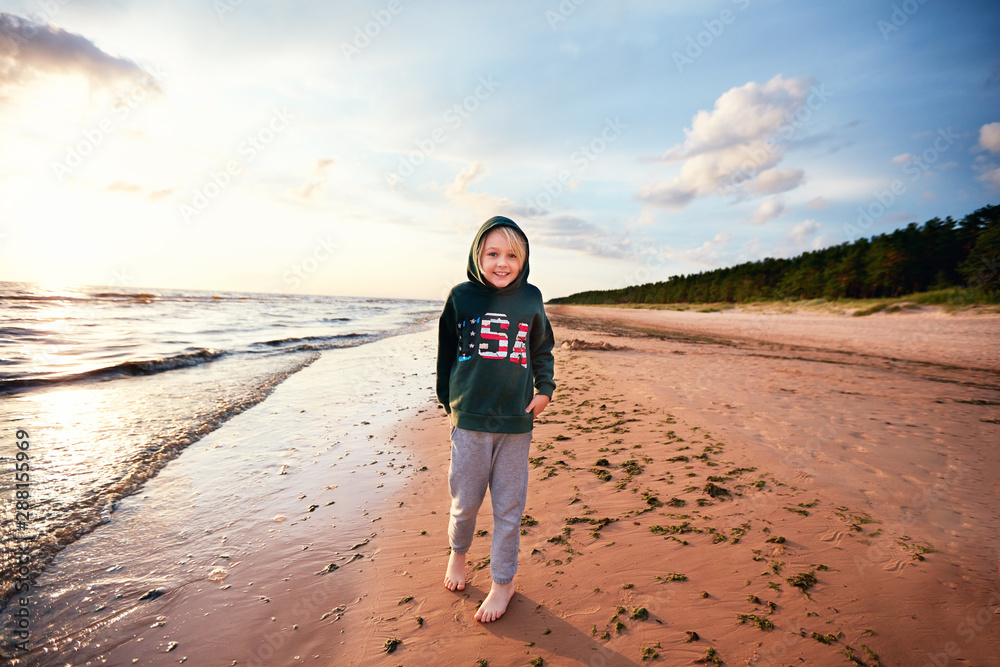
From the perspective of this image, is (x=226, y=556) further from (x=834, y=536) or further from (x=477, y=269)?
(x=834, y=536)

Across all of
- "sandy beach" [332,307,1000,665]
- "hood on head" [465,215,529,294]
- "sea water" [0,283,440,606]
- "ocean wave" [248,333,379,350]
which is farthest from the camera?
"ocean wave" [248,333,379,350]

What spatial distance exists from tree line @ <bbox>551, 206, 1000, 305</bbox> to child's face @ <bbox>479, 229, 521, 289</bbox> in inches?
1569

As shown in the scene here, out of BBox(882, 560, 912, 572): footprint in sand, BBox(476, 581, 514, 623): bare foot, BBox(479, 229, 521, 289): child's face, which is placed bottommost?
BBox(476, 581, 514, 623): bare foot

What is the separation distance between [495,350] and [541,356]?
1.22 feet

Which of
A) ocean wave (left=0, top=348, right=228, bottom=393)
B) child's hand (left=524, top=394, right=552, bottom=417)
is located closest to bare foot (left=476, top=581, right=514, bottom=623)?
child's hand (left=524, top=394, right=552, bottom=417)

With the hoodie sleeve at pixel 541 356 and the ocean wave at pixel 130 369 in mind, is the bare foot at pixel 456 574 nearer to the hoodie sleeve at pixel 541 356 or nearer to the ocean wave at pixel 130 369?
the hoodie sleeve at pixel 541 356

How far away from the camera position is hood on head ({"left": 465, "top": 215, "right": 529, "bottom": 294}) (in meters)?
2.54

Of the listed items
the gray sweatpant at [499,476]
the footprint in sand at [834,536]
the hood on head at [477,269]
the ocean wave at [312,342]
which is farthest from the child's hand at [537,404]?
the ocean wave at [312,342]

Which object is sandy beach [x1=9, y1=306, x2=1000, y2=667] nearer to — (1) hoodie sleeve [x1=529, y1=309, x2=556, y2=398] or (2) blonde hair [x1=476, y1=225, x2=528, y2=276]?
(1) hoodie sleeve [x1=529, y1=309, x2=556, y2=398]

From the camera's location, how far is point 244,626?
2400 millimetres

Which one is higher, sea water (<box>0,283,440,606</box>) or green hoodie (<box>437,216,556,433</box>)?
green hoodie (<box>437,216,556,433</box>)

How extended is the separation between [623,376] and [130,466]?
28.4ft

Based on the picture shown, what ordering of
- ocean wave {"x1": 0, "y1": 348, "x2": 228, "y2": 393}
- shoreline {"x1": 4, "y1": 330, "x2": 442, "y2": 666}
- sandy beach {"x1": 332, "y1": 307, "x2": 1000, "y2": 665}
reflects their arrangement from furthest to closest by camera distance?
ocean wave {"x1": 0, "y1": 348, "x2": 228, "y2": 393} → shoreline {"x1": 4, "y1": 330, "x2": 442, "y2": 666} → sandy beach {"x1": 332, "y1": 307, "x2": 1000, "y2": 665}

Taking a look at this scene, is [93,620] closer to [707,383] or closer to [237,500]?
[237,500]
